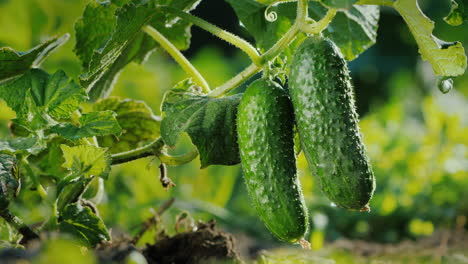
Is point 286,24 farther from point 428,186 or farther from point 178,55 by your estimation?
point 428,186

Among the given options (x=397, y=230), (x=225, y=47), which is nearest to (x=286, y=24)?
(x=397, y=230)

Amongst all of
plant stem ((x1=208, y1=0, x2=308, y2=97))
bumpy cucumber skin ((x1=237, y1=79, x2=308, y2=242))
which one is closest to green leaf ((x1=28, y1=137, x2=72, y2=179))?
plant stem ((x1=208, y1=0, x2=308, y2=97))

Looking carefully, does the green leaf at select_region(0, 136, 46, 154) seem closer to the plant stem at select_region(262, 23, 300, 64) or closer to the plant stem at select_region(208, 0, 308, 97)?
the plant stem at select_region(208, 0, 308, 97)

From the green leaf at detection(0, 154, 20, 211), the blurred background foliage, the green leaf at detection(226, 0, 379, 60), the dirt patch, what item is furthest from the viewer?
the blurred background foliage

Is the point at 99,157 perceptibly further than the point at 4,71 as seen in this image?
No

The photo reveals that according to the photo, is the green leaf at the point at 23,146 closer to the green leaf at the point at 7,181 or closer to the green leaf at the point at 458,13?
the green leaf at the point at 7,181

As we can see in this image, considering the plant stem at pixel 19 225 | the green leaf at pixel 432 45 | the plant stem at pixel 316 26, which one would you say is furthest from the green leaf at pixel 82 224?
the green leaf at pixel 432 45
